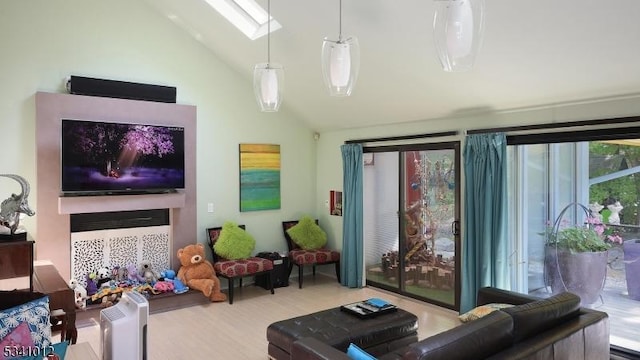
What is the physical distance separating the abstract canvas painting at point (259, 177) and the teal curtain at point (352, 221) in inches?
41.0

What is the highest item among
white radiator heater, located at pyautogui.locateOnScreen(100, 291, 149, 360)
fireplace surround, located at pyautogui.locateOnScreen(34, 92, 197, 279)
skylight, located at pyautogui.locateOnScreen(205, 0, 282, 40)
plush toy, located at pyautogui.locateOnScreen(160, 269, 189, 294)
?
skylight, located at pyautogui.locateOnScreen(205, 0, 282, 40)

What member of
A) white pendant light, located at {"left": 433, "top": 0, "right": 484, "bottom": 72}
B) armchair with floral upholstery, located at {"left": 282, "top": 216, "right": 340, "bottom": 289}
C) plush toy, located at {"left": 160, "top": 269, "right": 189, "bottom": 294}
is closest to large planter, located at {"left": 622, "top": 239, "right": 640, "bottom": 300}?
white pendant light, located at {"left": 433, "top": 0, "right": 484, "bottom": 72}

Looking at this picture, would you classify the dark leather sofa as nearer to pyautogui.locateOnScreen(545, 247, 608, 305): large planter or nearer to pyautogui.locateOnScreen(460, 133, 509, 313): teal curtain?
pyautogui.locateOnScreen(545, 247, 608, 305): large planter

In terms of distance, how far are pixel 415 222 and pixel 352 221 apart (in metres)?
0.96

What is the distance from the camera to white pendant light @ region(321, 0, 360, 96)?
8.59ft

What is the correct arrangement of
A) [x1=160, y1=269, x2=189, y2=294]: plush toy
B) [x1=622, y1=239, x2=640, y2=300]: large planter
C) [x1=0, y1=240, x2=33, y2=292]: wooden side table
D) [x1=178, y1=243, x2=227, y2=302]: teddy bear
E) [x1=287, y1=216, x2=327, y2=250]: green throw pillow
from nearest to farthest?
[x1=0, y1=240, x2=33, y2=292]: wooden side table, [x1=622, y1=239, x2=640, y2=300]: large planter, [x1=160, y1=269, x2=189, y2=294]: plush toy, [x1=178, y1=243, x2=227, y2=302]: teddy bear, [x1=287, y1=216, x2=327, y2=250]: green throw pillow

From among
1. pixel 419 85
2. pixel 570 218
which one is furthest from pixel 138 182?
pixel 570 218

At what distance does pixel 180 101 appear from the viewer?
573cm

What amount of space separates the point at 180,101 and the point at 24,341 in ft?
12.7

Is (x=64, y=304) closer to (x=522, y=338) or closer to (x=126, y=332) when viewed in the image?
(x=126, y=332)

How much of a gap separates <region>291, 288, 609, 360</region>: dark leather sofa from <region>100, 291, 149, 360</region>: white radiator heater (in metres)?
0.95

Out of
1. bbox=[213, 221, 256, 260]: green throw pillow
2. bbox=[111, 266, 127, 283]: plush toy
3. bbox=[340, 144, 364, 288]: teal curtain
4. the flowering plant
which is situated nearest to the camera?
the flowering plant

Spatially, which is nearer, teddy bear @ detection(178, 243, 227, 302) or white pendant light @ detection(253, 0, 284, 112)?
white pendant light @ detection(253, 0, 284, 112)

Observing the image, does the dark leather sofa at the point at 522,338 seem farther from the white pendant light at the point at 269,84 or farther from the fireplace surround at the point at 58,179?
the fireplace surround at the point at 58,179
